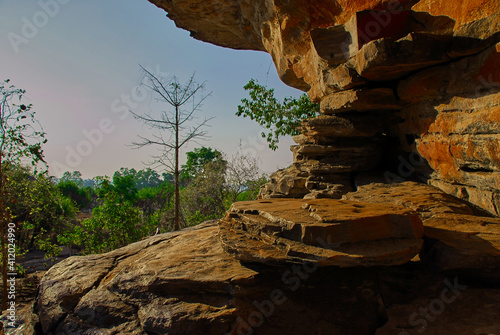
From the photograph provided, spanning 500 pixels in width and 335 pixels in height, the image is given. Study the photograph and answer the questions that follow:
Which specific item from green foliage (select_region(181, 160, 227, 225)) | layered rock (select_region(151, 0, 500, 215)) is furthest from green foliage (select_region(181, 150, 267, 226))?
layered rock (select_region(151, 0, 500, 215))

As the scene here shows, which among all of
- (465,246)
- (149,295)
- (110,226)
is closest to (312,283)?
(465,246)

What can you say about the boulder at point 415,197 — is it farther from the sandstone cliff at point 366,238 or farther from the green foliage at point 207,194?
the green foliage at point 207,194

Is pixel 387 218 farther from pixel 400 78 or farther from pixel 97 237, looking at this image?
pixel 97 237

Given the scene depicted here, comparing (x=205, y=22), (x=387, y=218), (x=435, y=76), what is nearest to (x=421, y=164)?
(x=435, y=76)

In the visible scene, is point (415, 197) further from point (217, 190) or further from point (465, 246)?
point (217, 190)

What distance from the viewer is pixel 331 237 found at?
294 cm

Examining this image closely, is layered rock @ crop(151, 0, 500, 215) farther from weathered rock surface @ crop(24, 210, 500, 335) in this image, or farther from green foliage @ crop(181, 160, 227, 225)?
green foliage @ crop(181, 160, 227, 225)

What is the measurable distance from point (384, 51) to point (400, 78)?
126cm

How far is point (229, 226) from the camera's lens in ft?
12.9

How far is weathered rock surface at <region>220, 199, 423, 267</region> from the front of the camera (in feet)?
9.45

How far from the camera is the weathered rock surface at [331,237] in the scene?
288 cm

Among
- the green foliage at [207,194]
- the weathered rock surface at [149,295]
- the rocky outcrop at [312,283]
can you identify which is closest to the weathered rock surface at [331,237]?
the rocky outcrop at [312,283]

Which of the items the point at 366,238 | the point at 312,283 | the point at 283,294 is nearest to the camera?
the point at 366,238

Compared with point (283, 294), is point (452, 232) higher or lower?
higher
